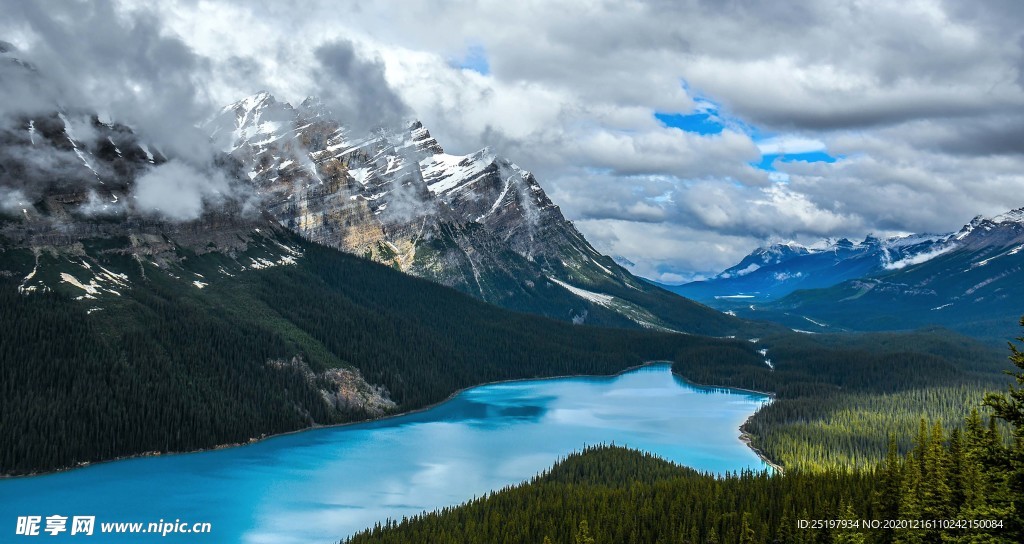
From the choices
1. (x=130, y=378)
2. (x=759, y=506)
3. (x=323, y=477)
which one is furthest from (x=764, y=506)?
(x=130, y=378)

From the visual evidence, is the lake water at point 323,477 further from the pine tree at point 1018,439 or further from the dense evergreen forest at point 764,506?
the pine tree at point 1018,439

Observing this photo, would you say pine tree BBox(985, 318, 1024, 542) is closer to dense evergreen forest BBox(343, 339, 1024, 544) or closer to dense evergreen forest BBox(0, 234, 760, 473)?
dense evergreen forest BBox(343, 339, 1024, 544)

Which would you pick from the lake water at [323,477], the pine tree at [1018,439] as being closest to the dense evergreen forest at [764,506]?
the pine tree at [1018,439]

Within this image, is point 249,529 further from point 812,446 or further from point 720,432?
point 720,432

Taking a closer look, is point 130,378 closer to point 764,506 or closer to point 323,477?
point 323,477

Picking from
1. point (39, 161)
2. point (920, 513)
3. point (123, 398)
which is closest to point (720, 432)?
point (123, 398)
